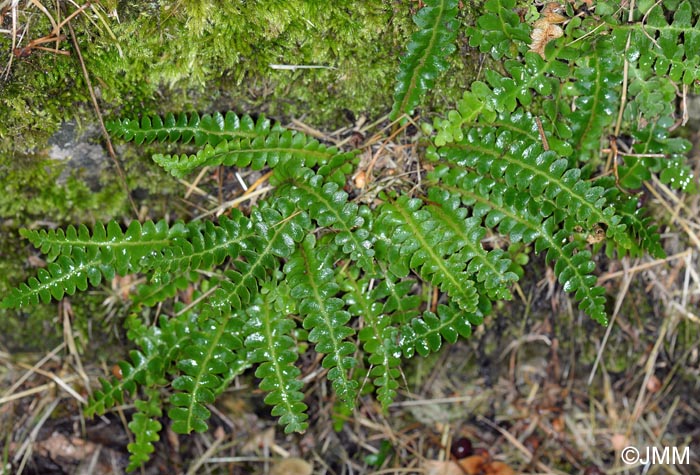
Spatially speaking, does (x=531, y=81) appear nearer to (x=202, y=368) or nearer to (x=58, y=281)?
(x=202, y=368)

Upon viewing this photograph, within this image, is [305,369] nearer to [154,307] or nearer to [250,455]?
[250,455]

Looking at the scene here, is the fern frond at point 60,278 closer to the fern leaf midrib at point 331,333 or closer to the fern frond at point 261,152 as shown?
the fern frond at point 261,152

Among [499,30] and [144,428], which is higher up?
[499,30]

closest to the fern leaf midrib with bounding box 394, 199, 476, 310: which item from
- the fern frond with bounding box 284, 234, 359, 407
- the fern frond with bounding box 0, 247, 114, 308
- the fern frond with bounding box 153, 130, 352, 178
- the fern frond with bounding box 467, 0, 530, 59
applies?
the fern frond with bounding box 284, 234, 359, 407

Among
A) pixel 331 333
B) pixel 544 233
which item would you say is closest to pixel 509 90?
pixel 544 233

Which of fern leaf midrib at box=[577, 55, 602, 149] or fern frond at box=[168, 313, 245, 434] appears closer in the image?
fern leaf midrib at box=[577, 55, 602, 149]

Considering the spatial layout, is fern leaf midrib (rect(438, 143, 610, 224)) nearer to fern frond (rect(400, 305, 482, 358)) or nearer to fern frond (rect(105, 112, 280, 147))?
fern frond (rect(400, 305, 482, 358))

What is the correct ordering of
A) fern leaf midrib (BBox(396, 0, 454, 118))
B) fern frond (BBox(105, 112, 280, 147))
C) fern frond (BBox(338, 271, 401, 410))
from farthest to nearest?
fern frond (BBox(338, 271, 401, 410)) → fern frond (BBox(105, 112, 280, 147)) → fern leaf midrib (BBox(396, 0, 454, 118))
